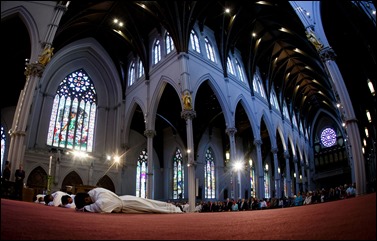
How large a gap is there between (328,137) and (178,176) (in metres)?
27.2

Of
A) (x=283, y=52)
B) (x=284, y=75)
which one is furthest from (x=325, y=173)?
(x=283, y=52)

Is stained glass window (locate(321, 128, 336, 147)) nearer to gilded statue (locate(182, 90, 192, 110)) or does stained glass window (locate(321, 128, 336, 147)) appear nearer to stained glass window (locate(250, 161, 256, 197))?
stained glass window (locate(250, 161, 256, 197))

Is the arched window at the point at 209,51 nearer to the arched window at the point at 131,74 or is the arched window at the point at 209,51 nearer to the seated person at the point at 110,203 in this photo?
the arched window at the point at 131,74

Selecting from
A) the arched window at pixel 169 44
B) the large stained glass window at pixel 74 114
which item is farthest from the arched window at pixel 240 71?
the large stained glass window at pixel 74 114

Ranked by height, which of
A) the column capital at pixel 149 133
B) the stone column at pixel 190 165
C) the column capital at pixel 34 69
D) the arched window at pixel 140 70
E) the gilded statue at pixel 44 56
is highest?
the arched window at pixel 140 70

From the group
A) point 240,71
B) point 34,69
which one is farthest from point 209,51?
point 34,69

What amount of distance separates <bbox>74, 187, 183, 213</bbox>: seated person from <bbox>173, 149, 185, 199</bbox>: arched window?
706 inches

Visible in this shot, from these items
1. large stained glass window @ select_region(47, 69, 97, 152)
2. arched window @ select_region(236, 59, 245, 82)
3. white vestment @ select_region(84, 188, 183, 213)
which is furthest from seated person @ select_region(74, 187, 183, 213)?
arched window @ select_region(236, 59, 245, 82)

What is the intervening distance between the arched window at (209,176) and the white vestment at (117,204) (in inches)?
737

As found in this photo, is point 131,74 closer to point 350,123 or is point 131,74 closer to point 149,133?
point 149,133

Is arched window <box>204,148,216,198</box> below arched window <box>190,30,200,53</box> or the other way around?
below

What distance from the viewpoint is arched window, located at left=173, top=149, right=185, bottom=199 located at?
23695mm

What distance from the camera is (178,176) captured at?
2433 centimetres

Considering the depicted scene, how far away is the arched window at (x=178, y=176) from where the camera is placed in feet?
77.7
